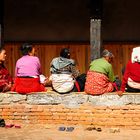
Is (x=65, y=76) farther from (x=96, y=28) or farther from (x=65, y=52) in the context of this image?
(x=96, y=28)

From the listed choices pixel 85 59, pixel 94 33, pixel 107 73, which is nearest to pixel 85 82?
pixel 107 73

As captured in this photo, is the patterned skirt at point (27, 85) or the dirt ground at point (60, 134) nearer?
the dirt ground at point (60, 134)

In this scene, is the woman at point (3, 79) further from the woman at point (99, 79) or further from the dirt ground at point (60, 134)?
the woman at point (99, 79)

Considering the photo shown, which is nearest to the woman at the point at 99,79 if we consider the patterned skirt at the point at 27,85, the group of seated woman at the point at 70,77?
the group of seated woman at the point at 70,77

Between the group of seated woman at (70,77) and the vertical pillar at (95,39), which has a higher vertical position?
the vertical pillar at (95,39)

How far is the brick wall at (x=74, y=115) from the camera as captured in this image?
11.1 metres

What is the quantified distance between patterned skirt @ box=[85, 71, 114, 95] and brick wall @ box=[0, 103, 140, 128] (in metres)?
0.33

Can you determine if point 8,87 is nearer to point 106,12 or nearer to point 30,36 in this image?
point 30,36

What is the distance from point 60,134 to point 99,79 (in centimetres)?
162

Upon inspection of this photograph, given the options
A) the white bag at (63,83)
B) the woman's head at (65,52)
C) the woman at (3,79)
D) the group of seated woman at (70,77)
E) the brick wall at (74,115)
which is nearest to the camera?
the brick wall at (74,115)

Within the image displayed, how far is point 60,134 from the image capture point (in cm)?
1049

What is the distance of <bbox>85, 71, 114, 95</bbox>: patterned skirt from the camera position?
37.1 feet

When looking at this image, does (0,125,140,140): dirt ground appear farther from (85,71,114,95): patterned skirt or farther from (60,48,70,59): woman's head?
(60,48,70,59): woman's head

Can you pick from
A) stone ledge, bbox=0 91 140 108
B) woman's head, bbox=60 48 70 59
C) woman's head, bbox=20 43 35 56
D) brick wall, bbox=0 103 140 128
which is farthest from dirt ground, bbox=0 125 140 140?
woman's head, bbox=20 43 35 56
